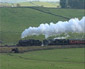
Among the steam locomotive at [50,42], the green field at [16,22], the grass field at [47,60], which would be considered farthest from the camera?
the green field at [16,22]

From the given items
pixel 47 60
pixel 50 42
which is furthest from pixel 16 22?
pixel 47 60

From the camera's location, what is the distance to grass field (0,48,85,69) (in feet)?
258

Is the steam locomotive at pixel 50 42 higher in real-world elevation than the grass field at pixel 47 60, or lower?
higher

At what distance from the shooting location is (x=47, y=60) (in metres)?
90.8

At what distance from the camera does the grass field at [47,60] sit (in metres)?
78.6

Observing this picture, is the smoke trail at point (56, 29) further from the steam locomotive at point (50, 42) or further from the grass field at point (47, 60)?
the grass field at point (47, 60)

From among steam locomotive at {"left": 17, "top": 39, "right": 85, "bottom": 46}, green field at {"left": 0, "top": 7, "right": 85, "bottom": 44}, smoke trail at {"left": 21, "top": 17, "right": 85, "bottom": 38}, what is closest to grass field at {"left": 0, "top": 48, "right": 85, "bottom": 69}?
steam locomotive at {"left": 17, "top": 39, "right": 85, "bottom": 46}

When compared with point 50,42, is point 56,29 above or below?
above

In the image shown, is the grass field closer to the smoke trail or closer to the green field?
the smoke trail

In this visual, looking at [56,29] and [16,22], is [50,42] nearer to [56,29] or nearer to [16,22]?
[56,29]

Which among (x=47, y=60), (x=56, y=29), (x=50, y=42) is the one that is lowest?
(x=47, y=60)

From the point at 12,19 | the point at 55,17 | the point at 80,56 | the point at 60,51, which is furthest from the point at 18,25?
the point at 80,56

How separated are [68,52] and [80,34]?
32.1 m

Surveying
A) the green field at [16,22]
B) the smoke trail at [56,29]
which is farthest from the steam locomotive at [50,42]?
the green field at [16,22]
